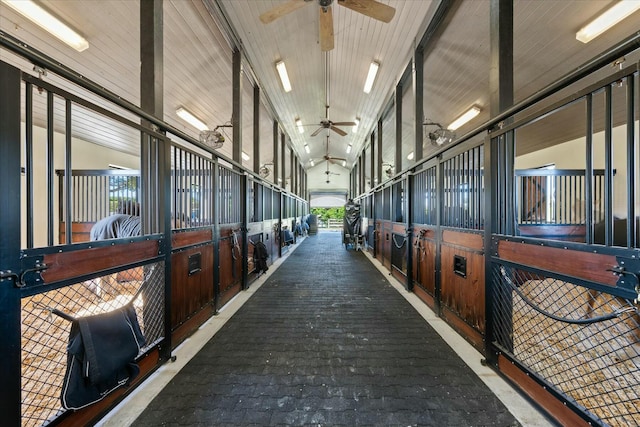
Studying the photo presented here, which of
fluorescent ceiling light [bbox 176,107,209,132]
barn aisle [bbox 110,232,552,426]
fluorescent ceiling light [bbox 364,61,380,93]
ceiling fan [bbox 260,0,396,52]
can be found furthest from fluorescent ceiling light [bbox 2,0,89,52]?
fluorescent ceiling light [bbox 364,61,380,93]

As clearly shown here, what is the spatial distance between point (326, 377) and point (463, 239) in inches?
64.8

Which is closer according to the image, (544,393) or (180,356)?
(544,393)

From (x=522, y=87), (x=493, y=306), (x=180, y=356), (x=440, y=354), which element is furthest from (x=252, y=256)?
(x=522, y=87)

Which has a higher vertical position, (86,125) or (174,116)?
(174,116)

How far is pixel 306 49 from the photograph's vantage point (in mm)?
4766

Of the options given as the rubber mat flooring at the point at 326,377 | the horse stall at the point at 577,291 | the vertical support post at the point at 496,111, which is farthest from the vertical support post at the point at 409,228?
the vertical support post at the point at 496,111

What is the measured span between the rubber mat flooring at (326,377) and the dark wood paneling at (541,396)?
196mm

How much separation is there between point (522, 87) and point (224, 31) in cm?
501

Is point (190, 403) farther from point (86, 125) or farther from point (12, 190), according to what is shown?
point (86, 125)

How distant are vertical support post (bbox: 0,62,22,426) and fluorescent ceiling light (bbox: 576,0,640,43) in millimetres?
5196

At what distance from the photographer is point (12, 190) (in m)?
0.99

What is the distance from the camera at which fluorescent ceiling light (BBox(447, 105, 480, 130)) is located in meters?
5.27

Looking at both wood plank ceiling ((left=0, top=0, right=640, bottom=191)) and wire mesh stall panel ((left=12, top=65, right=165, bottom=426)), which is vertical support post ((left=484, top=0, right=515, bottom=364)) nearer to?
wood plank ceiling ((left=0, top=0, right=640, bottom=191))

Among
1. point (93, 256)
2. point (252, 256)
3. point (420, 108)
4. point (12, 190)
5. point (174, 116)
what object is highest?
point (174, 116)
